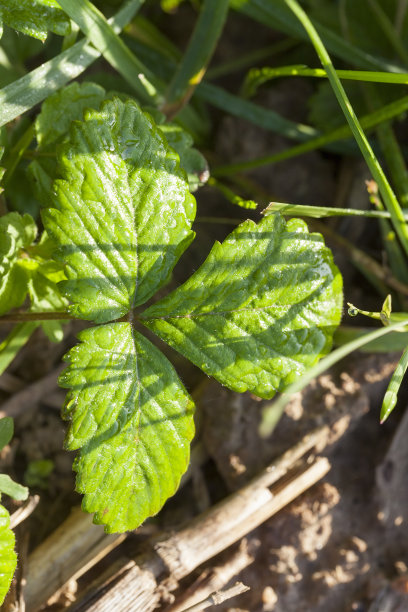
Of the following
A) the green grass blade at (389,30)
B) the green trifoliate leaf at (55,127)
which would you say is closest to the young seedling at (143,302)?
the green trifoliate leaf at (55,127)

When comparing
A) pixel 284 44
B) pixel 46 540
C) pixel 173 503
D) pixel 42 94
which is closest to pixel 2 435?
pixel 46 540

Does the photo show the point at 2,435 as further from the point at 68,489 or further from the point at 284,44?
the point at 284,44

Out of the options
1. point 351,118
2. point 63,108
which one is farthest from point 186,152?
point 351,118

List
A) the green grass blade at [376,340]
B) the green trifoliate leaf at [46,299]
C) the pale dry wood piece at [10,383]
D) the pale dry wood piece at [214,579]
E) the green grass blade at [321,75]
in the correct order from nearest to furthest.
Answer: the green grass blade at [321,75]
the green trifoliate leaf at [46,299]
the pale dry wood piece at [214,579]
the green grass blade at [376,340]
the pale dry wood piece at [10,383]

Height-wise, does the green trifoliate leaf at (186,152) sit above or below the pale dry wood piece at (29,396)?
above

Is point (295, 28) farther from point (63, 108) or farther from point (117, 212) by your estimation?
point (117, 212)

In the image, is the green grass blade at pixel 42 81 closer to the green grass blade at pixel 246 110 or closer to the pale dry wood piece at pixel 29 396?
the green grass blade at pixel 246 110

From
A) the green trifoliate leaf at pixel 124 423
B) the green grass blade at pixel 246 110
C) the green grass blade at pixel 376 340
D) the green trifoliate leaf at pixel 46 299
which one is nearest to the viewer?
the green trifoliate leaf at pixel 124 423
